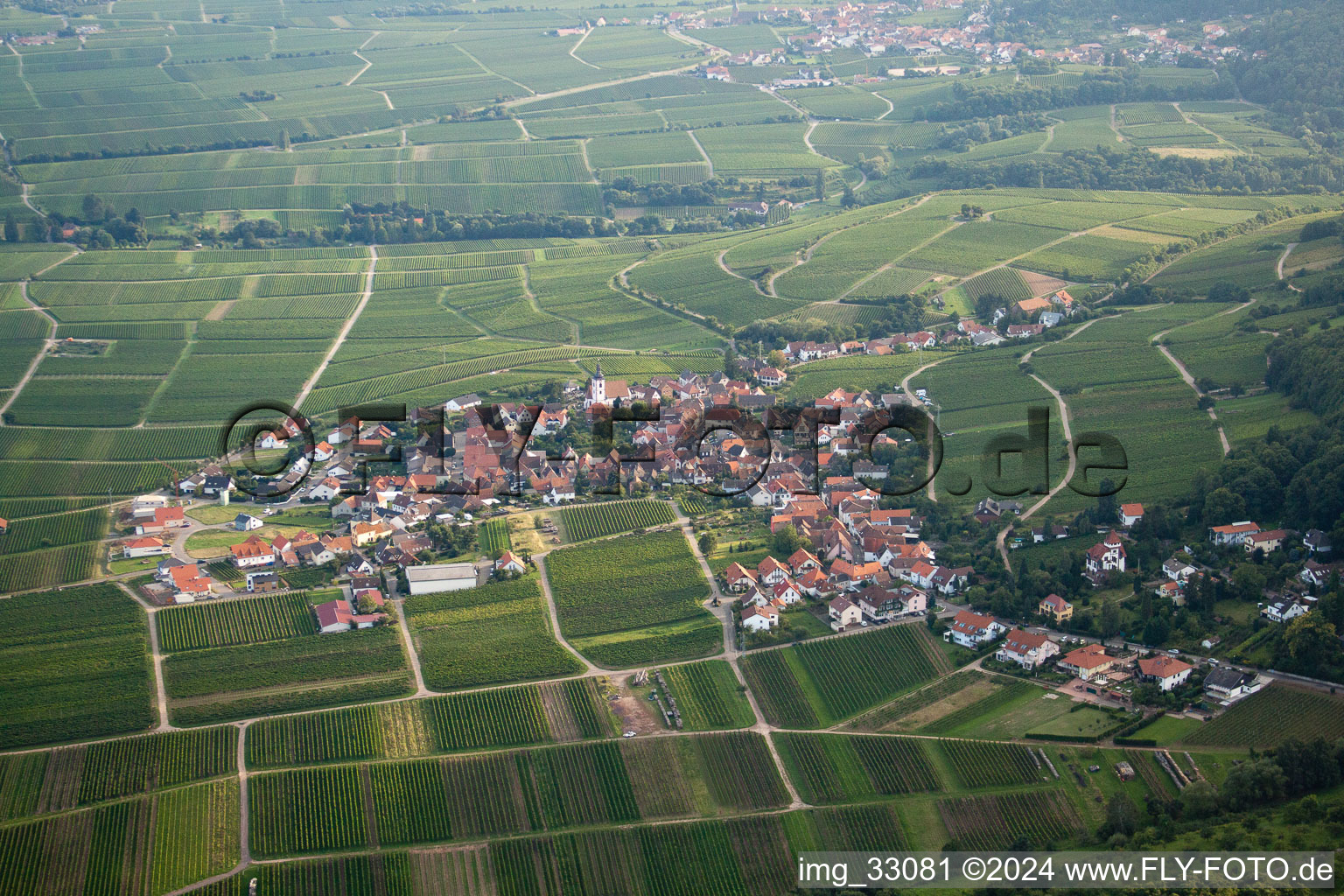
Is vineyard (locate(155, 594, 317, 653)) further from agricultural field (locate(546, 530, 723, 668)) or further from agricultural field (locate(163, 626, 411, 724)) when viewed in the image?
agricultural field (locate(546, 530, 723, 668))

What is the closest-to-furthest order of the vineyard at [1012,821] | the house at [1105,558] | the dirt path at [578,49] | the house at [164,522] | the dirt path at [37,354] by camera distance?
the vineyard at [1012,821] < the house at [1105,558] < the house at [164,522] < the dirt path at [37,354] < the dirt path at [578,49]

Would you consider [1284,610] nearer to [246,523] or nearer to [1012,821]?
[1012,821]

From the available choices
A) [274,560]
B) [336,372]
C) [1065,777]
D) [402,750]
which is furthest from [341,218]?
[1065,777]

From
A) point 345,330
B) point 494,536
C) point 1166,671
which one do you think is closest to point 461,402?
point 494,536

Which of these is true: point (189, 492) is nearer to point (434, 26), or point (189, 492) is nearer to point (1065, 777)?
point (1065, 777)

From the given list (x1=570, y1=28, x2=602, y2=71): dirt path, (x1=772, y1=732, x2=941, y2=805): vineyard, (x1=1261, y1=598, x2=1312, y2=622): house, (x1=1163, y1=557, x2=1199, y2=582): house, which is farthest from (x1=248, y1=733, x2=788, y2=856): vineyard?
(x1=570, y1=28, x2=602, y2=71): dirt path

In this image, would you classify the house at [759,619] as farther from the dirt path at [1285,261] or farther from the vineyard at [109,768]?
the dirt path at [1285,261]

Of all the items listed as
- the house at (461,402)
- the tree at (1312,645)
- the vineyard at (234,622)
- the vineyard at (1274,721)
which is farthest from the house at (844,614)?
the house at (461,402)
